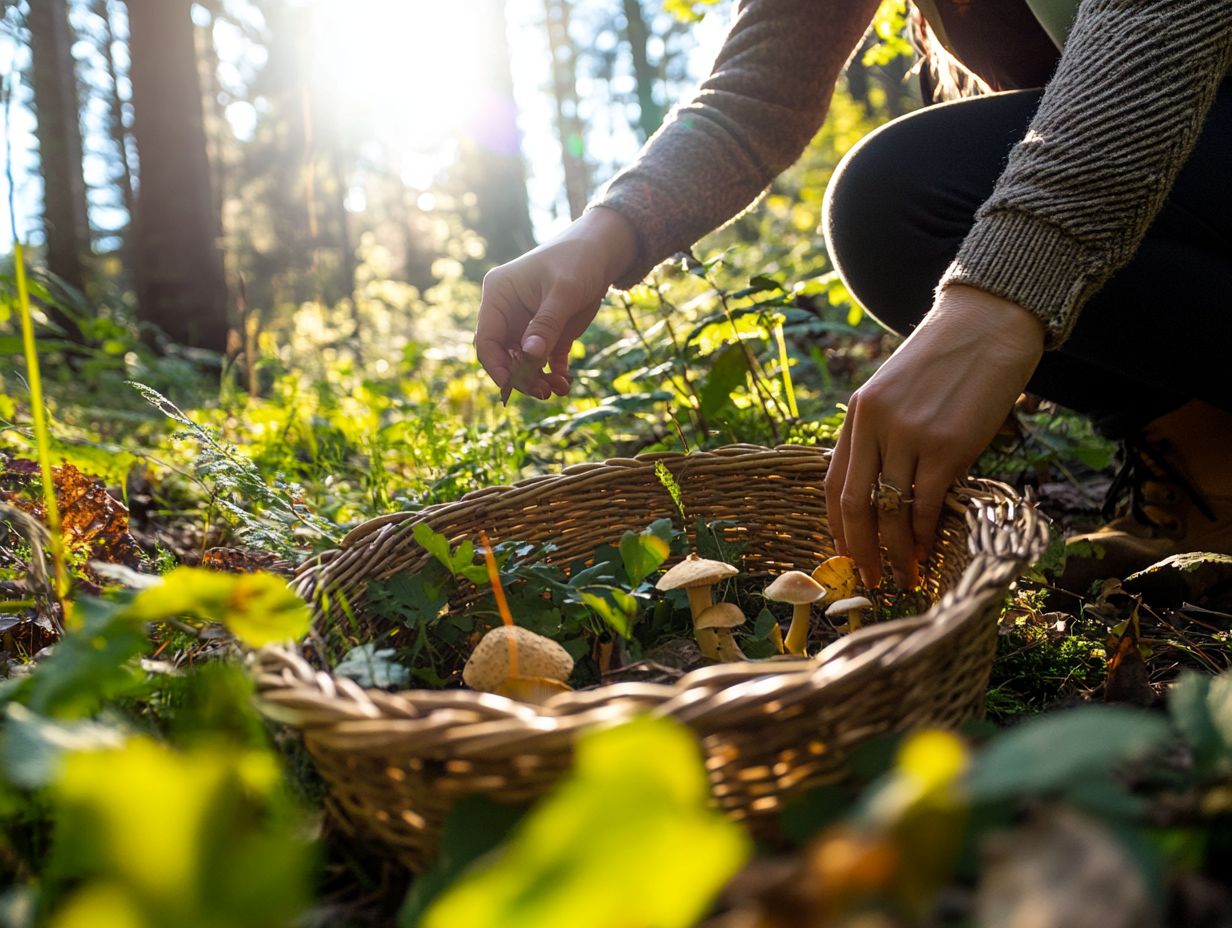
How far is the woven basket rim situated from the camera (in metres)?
0.72

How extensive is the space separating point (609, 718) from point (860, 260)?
1763 millimetres

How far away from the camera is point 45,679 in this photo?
2.40 ft

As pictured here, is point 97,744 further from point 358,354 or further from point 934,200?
point 358,354

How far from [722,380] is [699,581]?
0.93 m

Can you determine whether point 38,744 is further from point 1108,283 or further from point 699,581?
point 1108,283

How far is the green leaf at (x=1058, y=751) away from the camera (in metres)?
0.46

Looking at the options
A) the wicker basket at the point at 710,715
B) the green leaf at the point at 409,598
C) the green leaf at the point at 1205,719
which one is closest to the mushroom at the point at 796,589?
the wicker basket at the point at 710,715

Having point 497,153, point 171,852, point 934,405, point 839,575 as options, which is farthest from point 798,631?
point 497,153

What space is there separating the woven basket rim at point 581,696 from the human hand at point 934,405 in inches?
10.8

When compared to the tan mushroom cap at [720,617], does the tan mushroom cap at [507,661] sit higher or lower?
higher

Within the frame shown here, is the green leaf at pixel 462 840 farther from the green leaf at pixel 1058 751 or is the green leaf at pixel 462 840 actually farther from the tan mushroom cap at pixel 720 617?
the tan mushroom cap at pixel 720 617

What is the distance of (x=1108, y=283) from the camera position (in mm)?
1745

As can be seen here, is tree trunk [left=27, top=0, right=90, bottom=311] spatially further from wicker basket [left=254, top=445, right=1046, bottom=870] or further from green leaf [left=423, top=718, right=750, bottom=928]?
green leaf [left=423, top=718, right=750, bottom=928]

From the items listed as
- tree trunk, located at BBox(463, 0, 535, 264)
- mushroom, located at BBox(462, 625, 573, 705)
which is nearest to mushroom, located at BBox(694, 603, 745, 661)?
mushroom, located at BBox(462, 625, 573, 705)
